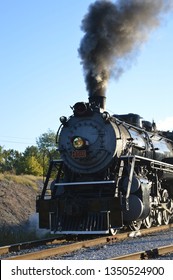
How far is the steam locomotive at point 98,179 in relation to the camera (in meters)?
11.2

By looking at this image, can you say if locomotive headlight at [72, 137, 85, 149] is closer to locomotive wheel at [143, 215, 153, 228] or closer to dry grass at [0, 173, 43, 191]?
locomotive wheel at [143, 215, 153, 228]

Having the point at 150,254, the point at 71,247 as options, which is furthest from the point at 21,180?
the point at 150,254

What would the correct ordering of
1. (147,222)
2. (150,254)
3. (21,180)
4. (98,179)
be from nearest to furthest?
(150,254), (98,179), (147,222), (21,180)

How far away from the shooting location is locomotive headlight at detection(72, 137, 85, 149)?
39.1 feet

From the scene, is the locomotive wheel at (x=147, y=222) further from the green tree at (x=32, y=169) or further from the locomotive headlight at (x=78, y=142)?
the green tree at (x=32, y=169)

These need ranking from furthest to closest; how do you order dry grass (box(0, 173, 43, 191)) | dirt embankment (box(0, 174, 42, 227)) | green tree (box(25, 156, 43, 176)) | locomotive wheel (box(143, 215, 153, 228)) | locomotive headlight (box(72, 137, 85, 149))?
1. green tree (box(25, 156, 43, 176))
2. dry grass (box(0, 173, 43, 191))
3. dirt embankment (box(0, 174, 42, 227))
4. locomotive wheel (box(143, 215, 153, 228))
5. locomotive headlight (box(72, 137, 85, 149))

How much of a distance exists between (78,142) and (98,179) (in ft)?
3.74

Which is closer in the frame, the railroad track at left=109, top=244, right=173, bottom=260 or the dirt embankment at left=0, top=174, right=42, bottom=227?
the railroad track at left=109, top=244, right=173, bottom=260

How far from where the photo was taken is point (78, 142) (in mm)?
11992

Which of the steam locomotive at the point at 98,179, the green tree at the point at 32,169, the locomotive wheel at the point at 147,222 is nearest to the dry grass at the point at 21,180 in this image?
the steam locomotive at the point at 98,179

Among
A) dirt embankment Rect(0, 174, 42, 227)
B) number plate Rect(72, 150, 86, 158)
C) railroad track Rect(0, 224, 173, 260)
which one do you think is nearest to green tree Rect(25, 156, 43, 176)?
dirt embankment Rect(0, 174, 42, 227)

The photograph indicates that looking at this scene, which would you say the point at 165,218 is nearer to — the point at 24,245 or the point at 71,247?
the point at 71,247

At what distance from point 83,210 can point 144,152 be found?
312 centimetres

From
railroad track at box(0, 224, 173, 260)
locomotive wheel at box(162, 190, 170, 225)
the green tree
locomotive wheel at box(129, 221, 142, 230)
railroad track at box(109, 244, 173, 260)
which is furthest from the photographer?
the green tree
